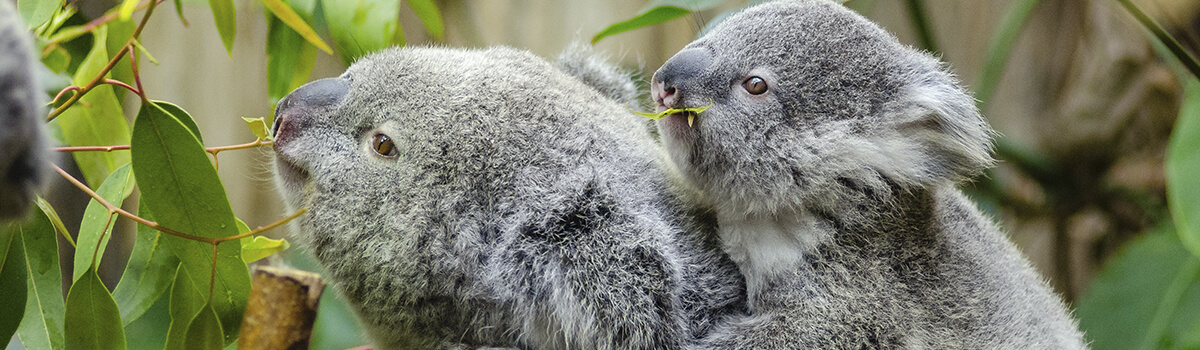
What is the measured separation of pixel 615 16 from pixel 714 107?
2387 millimetres

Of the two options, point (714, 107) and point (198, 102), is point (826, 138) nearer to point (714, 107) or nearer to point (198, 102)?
point (714, 107)

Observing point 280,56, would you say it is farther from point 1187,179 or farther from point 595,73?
point 1187,179

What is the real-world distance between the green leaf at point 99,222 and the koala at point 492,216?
15.2 inches

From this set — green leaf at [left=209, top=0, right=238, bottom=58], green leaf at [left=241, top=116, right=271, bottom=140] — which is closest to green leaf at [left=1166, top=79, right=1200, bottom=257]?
green leaf at [left=241, top=116, right=271, bottom=140]

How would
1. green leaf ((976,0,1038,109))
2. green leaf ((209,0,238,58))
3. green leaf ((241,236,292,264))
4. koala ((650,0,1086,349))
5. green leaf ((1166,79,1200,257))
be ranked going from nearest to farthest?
koala ((650,0,1086,349)), green leaf ((209,0,238,58)), green leaf ((241,236,292,264)), green leaf ((1166,79,1200,257)), green leaf ((976,0,1038,109))

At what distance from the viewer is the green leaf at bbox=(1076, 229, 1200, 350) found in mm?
2650

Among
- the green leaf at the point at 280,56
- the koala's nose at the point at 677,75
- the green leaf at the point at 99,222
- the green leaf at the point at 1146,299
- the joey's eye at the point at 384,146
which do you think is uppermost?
the green leaf at the point at 280,56

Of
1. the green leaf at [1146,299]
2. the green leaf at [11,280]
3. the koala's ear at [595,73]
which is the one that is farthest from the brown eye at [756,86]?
the green leaf at [1146,299]

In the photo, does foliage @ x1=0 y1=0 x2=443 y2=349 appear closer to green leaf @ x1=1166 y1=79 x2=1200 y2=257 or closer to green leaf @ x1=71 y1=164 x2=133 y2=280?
green leaf @ x1=71 y1=164 x2=133 y2=280

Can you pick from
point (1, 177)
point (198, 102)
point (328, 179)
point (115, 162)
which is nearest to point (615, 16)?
point (198, 102)

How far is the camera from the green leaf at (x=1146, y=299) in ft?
8.70

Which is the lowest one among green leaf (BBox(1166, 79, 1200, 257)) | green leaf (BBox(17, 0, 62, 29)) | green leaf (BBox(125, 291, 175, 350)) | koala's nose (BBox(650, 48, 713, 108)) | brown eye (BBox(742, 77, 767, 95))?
green leaf (BBox(125, 291, 175, 350))

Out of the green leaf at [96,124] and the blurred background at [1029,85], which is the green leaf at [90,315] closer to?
the green leaf at [96,124]

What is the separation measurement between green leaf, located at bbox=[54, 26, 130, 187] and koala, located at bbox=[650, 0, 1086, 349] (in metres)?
1.18
